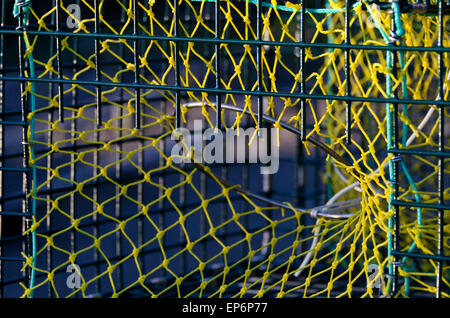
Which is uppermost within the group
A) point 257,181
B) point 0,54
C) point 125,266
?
point 0,54

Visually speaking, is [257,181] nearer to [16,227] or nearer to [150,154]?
[150,154]

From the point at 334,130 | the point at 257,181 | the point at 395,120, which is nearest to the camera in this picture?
the point at 395,120

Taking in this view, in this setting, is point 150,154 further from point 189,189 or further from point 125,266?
point 125,266

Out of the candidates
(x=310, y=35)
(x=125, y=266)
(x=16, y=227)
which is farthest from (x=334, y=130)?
(x=16, y=227)

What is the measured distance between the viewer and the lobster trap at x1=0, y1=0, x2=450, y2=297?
156cm

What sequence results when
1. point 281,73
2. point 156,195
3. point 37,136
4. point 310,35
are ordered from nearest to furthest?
point 310,35 < point 37,136 < point 156,195 < point 281,73

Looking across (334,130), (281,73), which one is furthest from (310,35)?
(281,73)

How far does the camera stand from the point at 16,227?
3678 millimetres

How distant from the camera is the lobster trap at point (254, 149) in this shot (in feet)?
5.11

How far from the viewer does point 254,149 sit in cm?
323
